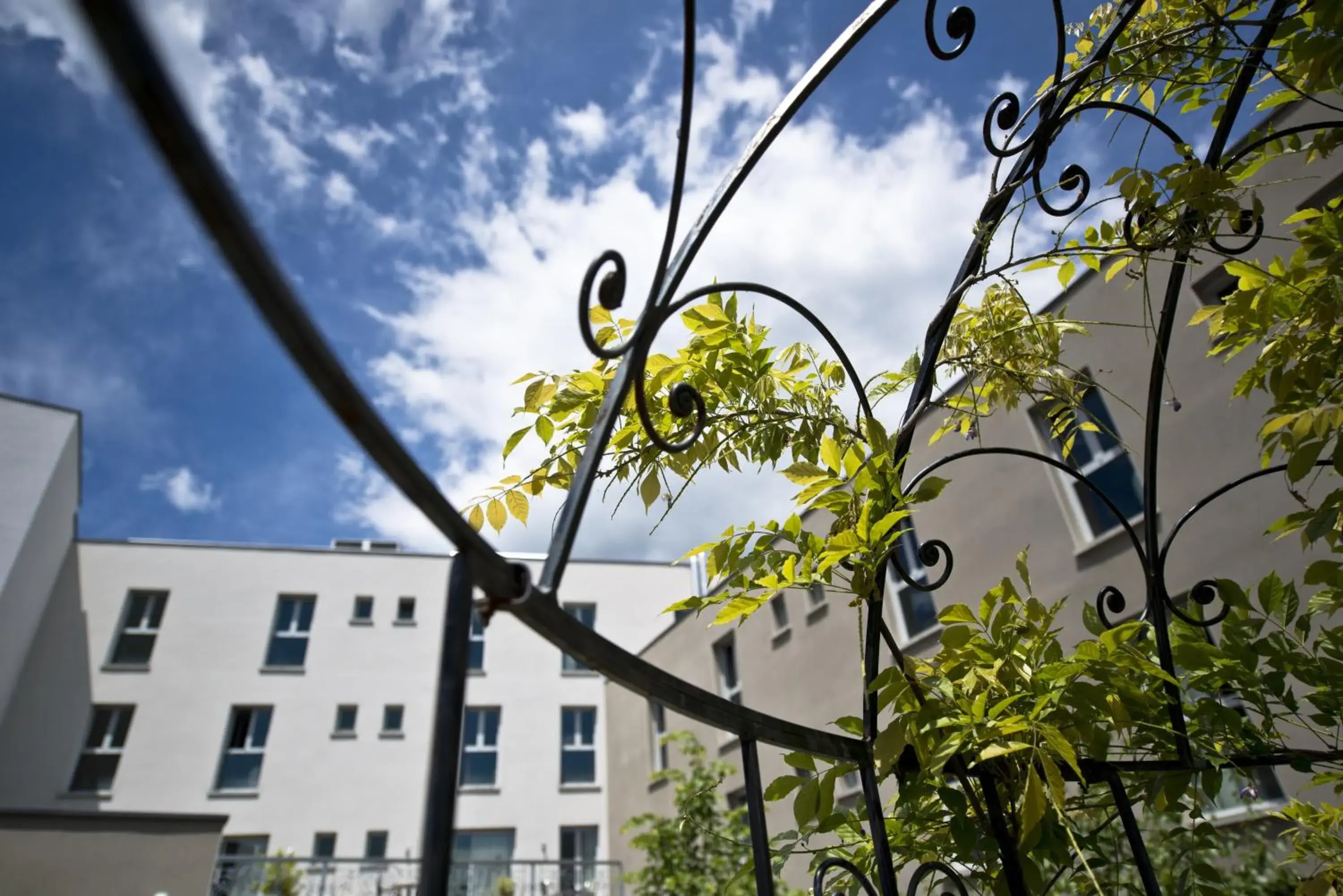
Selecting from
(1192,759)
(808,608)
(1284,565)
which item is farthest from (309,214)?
(808,608)

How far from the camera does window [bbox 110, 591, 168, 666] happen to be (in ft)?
56.0

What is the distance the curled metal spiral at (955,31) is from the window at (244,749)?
1948cm

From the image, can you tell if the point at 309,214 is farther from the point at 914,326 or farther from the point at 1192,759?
the point at 1192,759

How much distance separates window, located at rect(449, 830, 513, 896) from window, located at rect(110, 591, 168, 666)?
8.16m

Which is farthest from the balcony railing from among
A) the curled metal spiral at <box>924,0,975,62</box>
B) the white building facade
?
the curled metal spiral at <box>924,0,975,62</box>

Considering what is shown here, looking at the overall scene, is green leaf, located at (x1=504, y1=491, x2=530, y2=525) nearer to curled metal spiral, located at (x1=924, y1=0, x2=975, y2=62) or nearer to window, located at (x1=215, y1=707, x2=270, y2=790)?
curled metal spiral, located at (x1=924, y1=0, x2=975, y2=62)

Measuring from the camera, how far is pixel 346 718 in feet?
57.6

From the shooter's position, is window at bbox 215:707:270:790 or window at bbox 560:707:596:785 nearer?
window at bbox 215:707:270:790

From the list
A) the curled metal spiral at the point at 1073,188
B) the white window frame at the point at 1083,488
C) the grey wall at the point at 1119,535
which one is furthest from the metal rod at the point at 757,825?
the white window frame at the point at 1083,488

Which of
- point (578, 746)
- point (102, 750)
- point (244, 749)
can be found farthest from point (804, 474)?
point (102, 750)

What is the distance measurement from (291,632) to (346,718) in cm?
248

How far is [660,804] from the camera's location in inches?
549

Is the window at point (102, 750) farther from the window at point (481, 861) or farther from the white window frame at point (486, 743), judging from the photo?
the window at point (481, 861)

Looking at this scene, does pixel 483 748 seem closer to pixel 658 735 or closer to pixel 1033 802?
pixel 658 735
